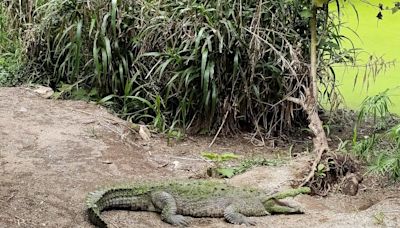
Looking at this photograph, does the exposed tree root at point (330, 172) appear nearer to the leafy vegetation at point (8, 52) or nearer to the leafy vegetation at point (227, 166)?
the leafy vegetation at point (227, 166)

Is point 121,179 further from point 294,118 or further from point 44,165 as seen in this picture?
point 294,118

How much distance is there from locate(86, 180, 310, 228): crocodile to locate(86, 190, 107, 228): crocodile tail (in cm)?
5

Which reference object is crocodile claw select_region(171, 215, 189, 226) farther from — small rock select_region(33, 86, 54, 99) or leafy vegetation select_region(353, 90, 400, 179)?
small rock select_region(33, 86, 54, 99)

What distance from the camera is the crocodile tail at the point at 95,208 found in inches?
124

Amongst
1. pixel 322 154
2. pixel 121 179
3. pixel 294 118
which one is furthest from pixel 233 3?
pixel 121 179

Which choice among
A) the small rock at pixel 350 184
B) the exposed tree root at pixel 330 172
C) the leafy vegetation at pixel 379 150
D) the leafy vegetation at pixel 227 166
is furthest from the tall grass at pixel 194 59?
the small rock at pixel 350 184

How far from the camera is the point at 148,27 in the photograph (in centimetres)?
530

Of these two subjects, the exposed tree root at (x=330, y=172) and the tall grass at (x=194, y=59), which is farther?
the tall grass at (x=194, y=59)

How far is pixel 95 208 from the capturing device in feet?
10.6

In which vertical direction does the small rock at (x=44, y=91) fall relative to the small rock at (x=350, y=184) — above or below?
above

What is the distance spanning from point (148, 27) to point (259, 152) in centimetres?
127

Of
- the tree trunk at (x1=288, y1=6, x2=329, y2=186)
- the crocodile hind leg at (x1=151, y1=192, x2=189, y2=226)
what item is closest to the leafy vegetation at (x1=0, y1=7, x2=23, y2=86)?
the tree trunk at (x1=288, y1=6, x2=329, y2=186)

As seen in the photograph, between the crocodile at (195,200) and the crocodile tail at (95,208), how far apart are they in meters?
0.05

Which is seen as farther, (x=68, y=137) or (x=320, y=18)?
(x=320, y=18)
